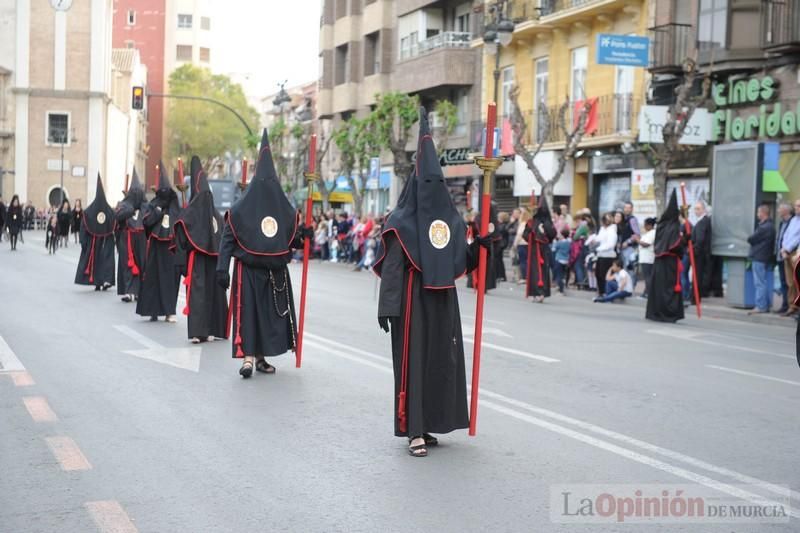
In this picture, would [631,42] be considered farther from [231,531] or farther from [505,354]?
[231,531]

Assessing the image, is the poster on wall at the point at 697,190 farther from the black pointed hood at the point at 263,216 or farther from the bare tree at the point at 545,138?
the black pointed hood at the point at 263,216

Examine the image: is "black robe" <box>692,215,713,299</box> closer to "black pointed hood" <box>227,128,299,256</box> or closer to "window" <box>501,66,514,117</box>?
"black pointed hood" <box>227,128,299,256</box>

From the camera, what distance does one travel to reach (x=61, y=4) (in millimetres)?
70812

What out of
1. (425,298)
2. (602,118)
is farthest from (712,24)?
(425,298)

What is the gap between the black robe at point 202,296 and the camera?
1323 cm

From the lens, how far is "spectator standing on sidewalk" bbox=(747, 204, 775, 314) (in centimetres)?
1984

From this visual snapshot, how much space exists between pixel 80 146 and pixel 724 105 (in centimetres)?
5354

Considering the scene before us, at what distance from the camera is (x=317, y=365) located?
38.2 ft

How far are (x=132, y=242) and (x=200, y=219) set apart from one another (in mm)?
5297

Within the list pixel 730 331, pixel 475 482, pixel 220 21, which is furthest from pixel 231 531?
pixel 220 21

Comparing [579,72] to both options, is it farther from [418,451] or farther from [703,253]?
[418,451]

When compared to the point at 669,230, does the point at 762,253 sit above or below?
below

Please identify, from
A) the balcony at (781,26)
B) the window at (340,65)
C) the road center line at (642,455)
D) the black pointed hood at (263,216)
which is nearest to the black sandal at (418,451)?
the road center line at (642,455)

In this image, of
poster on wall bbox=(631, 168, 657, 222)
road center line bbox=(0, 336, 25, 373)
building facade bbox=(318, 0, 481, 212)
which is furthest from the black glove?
building facade bbox=(318, 0, 481, 212)
